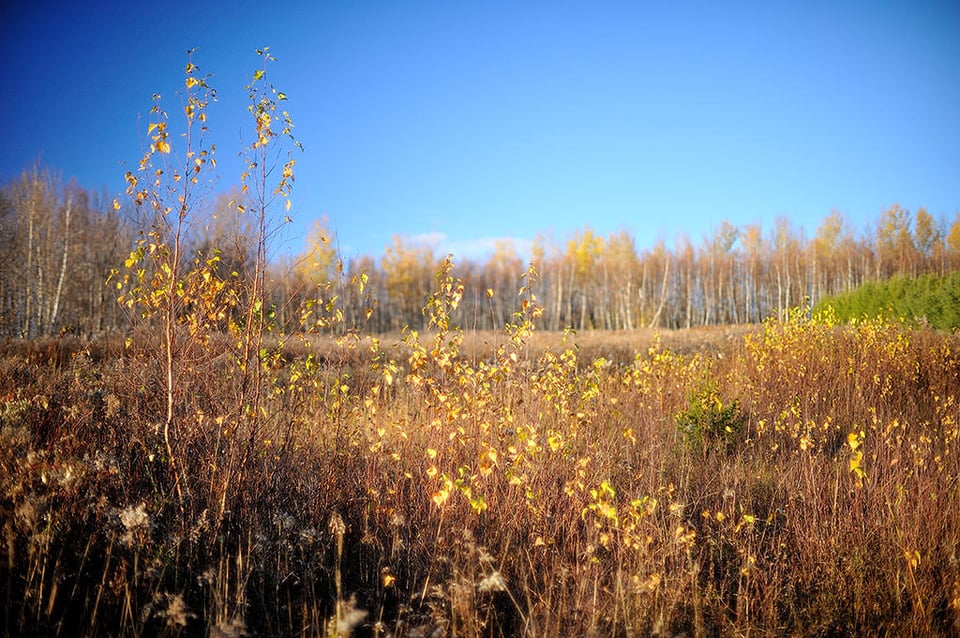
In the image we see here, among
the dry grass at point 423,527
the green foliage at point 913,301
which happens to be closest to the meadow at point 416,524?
the dry grass at point 423,527

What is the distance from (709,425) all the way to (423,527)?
3555 millimetres

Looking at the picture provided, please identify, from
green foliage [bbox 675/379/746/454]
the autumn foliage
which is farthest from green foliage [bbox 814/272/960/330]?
the autumn foliage

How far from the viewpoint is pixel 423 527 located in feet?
11.1

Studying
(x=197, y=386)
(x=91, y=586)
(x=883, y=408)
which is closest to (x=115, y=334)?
(x=197, y=386)

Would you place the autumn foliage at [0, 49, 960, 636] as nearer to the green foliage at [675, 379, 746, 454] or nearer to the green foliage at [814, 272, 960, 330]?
the green foliage at [675, 379, 746, 454]

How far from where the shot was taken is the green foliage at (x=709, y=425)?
17.7ft

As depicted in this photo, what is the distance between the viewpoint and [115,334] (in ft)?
34.4

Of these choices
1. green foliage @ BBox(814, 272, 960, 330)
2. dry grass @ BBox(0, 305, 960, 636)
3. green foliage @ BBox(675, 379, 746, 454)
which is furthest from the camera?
green foliage @ BBox(814, 272, 960, 330)

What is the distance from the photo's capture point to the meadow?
257 centimetres

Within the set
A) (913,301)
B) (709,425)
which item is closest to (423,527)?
(709,425)

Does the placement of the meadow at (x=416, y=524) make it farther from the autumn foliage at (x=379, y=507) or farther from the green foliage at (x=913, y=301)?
the green foliage at (x=913, y=301)

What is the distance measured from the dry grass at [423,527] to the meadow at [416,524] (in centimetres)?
2

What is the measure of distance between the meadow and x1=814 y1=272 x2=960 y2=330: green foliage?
9656 mm

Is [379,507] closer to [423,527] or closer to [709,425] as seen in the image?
[423,527]
